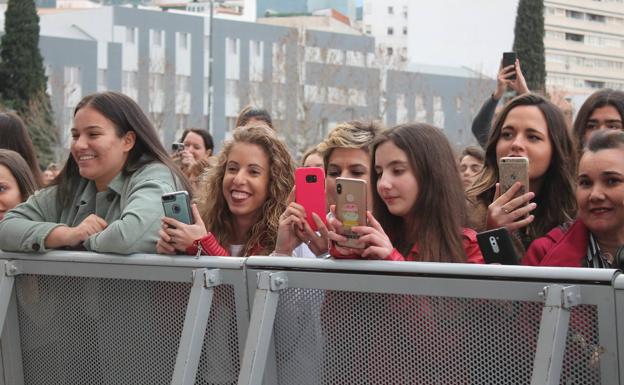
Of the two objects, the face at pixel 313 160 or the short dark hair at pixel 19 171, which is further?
the face at pixel 313 160

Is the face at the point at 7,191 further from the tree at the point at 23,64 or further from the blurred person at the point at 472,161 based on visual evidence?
the tree at the point at 23,64

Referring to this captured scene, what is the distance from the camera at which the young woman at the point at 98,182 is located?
4.55 m

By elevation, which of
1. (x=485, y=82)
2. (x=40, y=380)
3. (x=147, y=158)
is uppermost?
(x=485, y=82)

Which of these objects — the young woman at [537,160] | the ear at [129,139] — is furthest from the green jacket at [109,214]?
the young woman at [537,160]

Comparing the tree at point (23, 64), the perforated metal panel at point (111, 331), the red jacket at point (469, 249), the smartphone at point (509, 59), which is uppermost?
the tree at point (23, 64)

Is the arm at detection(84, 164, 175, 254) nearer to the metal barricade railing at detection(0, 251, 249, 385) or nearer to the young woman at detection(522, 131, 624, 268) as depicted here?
the metal barricade railing at detection(0, 251, 249, 385)

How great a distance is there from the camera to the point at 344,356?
358 centimetres

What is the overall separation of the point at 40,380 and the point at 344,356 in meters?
1.53

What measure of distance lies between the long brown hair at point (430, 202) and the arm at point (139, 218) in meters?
0.91

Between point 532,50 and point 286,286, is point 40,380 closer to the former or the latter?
point 286,286

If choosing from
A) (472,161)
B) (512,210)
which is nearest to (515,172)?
(512,210)

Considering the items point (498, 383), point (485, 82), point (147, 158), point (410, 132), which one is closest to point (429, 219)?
point (410, 132)

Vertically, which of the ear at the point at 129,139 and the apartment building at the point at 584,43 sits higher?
the apartment building at the point at 584,43

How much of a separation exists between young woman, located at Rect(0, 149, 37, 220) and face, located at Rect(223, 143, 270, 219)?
1.36 meters
